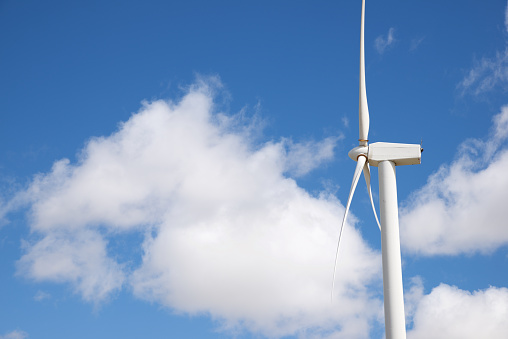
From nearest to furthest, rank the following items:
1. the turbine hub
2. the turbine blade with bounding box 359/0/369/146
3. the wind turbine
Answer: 1. the wind turbine
2. the turbine hub
3. the turbine blade with bounding box 359/0/369/146

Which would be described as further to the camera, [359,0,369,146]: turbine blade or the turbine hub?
[359,0,369,146]: turbine blade

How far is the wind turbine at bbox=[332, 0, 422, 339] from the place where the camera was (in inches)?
1076

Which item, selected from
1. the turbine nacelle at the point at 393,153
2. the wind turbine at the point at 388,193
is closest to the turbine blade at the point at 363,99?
the wind turbine at the point at 388,193

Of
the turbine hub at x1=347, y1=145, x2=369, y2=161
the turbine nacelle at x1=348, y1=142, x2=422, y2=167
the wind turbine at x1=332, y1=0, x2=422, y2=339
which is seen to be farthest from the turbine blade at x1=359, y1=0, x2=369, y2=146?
the turbine nacelle at x1=348, y1=142, x2=422, y2=167

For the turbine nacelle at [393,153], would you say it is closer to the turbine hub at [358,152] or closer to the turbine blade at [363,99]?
the turbine hub at [358,152]

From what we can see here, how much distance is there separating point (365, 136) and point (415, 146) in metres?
3.06

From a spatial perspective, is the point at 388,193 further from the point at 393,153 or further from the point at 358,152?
the point at 358,152

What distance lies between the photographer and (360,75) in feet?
113

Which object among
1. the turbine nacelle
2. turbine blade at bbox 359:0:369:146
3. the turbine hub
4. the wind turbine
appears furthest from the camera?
turbine blade at bbox 359:0:369:146

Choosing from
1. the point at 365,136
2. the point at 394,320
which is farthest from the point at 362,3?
the point at 394,320

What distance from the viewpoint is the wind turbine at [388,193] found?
89.7 feet

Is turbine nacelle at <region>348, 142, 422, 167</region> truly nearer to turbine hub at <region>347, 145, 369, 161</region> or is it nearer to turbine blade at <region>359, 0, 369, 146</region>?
turbine hub at <region>347, 145, 369, 161</region>

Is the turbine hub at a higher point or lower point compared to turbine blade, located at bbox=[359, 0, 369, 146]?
lower

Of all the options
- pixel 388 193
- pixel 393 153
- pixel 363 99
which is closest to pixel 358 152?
pixel 393 153
